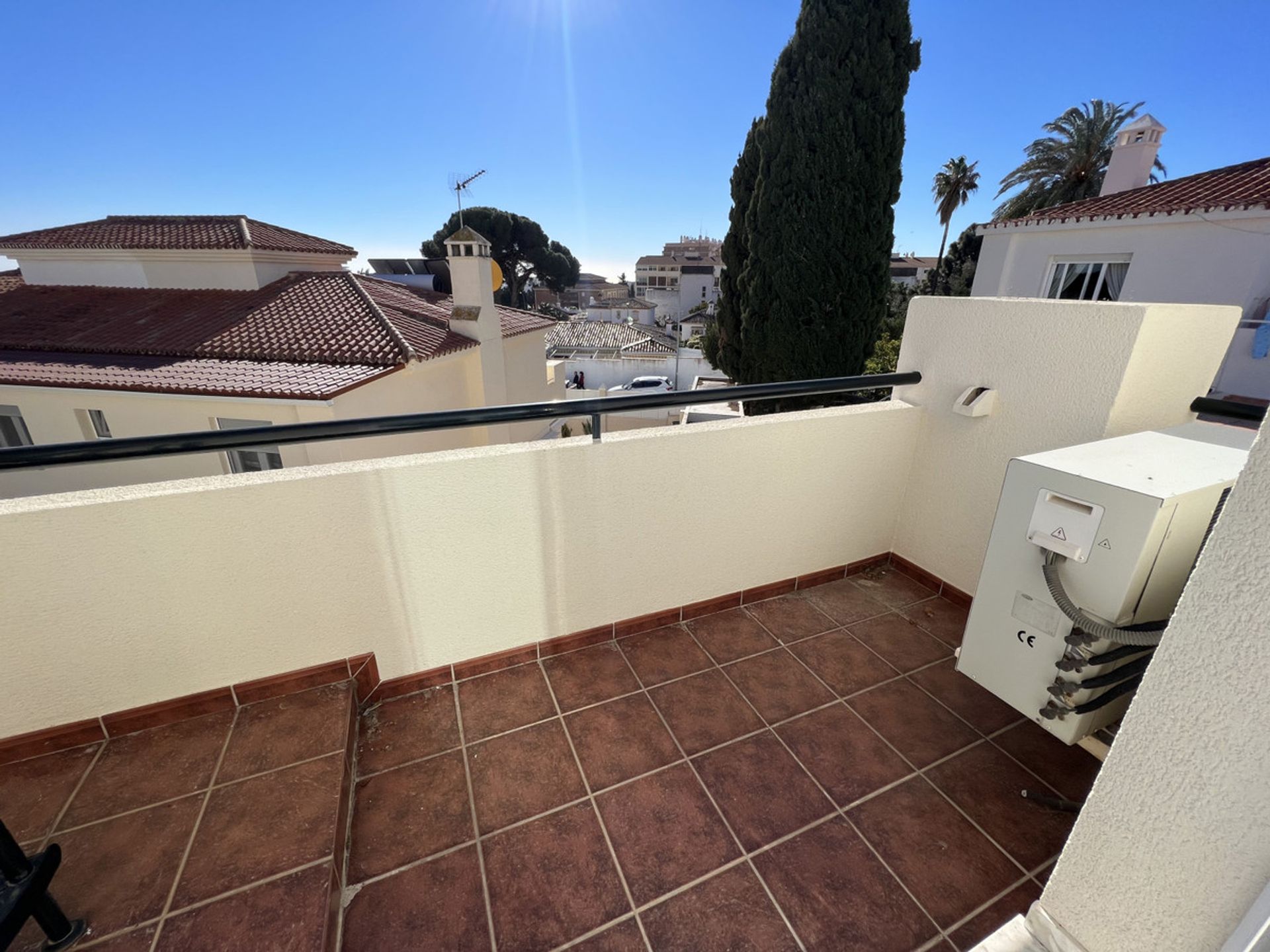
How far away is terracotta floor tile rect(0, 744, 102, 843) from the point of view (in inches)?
47.3

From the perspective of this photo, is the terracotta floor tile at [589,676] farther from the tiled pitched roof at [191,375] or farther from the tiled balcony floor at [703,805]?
the tiled pitched roof at [191,375]

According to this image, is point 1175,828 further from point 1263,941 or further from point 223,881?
point 223,881

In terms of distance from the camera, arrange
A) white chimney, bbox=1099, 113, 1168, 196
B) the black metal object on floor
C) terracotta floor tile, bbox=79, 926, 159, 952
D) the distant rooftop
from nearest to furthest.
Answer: the black metal object on floor
terracotta floor tile, bbox=79, 926, 159, 952
white chimney, bbox=1099, 113, 1168, 196
the distant rooftop

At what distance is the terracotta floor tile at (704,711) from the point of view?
5.33 ft

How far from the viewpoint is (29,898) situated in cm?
88

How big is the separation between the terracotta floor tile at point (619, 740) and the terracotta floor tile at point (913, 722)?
0.71 meters

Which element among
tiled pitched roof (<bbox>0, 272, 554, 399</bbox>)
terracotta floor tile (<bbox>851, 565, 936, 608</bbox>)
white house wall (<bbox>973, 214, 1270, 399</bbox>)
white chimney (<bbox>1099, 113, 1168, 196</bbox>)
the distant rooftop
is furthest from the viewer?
the distant rooftop

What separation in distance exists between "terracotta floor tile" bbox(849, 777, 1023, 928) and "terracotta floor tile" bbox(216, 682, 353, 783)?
1500 mm

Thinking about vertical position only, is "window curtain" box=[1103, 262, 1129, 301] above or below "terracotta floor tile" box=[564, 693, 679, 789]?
above

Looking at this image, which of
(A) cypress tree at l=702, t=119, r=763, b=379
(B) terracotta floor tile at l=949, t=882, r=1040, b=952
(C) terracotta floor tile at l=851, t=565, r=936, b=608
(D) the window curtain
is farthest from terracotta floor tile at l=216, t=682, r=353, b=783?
(D) the window curtain

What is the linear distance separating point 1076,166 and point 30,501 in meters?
21.4

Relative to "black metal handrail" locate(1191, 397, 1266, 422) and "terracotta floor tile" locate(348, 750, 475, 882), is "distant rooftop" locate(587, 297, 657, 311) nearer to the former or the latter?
"black metal handrail" locate(1191, 397, 1266, 422)

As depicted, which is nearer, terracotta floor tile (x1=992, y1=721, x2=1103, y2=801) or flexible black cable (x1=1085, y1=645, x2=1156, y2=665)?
flexible black cable (x1=1085, y1=645, x2=1156, y2=665)

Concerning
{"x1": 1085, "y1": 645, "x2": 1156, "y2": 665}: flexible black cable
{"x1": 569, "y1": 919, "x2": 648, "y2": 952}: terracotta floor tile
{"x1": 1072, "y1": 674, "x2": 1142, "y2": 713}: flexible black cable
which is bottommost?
{"x1": 569, "y1": 919, "x2": 648, "y2": 952}: terracotta floor tile
